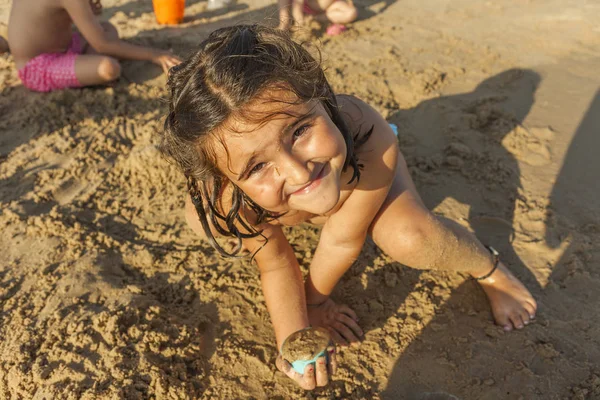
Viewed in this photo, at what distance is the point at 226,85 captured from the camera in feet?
3.97

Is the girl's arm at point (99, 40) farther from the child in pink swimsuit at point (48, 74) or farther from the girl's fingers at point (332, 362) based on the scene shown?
the girl's fingers at point (332, 362)

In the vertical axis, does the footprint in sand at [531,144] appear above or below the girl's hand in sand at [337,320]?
above

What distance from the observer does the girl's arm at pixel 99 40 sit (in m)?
3.08

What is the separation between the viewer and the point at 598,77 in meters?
2.93

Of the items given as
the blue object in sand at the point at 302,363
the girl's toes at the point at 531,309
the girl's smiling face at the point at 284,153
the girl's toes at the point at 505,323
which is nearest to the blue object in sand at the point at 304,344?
the blue object in sand at the point at 302,363

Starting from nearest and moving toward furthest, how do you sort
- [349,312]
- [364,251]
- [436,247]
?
[436,247] < [349,312] < [364,251]

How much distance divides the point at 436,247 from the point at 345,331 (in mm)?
444

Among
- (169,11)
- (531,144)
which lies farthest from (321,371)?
(169,11)

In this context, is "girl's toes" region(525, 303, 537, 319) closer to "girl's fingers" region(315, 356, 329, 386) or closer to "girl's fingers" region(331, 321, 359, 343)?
"girl's fingers" region(331, 321, 359, 343)

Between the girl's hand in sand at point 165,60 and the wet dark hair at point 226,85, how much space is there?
1.96 metres

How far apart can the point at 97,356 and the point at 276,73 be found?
1.13m

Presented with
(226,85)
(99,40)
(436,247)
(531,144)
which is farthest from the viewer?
(99,40)

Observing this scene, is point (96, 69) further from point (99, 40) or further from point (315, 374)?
point (315, 374)

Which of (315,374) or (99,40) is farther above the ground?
(99,40)
